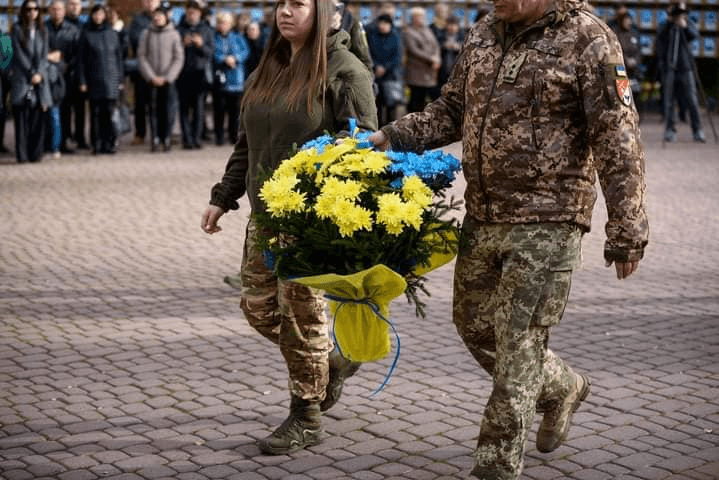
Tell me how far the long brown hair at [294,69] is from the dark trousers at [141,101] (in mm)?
13930

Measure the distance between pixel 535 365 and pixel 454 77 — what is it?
3.67ft

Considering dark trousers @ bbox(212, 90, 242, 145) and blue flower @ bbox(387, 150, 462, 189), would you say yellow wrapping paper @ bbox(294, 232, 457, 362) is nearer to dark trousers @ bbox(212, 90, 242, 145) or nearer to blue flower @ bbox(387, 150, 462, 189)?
blue flower @ bbox(387, 150, 462, 189)

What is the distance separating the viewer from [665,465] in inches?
209

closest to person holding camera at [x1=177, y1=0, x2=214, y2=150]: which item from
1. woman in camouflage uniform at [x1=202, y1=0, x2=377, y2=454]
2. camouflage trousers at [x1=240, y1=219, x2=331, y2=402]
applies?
woman in camouflage uniform at [x1=202, y1=0, x2=377, y2=454]

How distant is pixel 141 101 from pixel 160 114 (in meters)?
0.86

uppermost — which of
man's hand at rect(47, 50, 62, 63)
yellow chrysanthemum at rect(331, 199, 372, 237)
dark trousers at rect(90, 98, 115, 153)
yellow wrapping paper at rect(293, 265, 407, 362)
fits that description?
yellow chrysanthemum at rect(331, 199, 372, 237)

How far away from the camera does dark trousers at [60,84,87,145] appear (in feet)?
62.5

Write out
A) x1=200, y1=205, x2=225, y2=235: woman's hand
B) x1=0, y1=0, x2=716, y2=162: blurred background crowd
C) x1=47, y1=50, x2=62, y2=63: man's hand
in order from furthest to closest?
x1=47, y1=50, x2=62, y2=63: man's hand
x1=0, y1=0, x2=716, y2=162: blurred background crowd
x1=200, y1=205, x2=225, y2=235: woman's hand

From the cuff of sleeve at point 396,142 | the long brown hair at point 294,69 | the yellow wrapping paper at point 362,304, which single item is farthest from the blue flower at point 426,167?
the long brown hair at point 294,69

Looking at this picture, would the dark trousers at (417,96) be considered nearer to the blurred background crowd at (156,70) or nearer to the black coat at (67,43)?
the blurred background crowd at (156,70)

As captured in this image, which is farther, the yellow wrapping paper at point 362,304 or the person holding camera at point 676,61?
the person holding camera at point 676,61

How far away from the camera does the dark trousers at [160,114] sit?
62.1ft

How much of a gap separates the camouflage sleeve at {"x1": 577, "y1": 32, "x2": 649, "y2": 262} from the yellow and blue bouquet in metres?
0.59

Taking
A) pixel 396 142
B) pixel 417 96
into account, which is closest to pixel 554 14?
pixel 396 142
